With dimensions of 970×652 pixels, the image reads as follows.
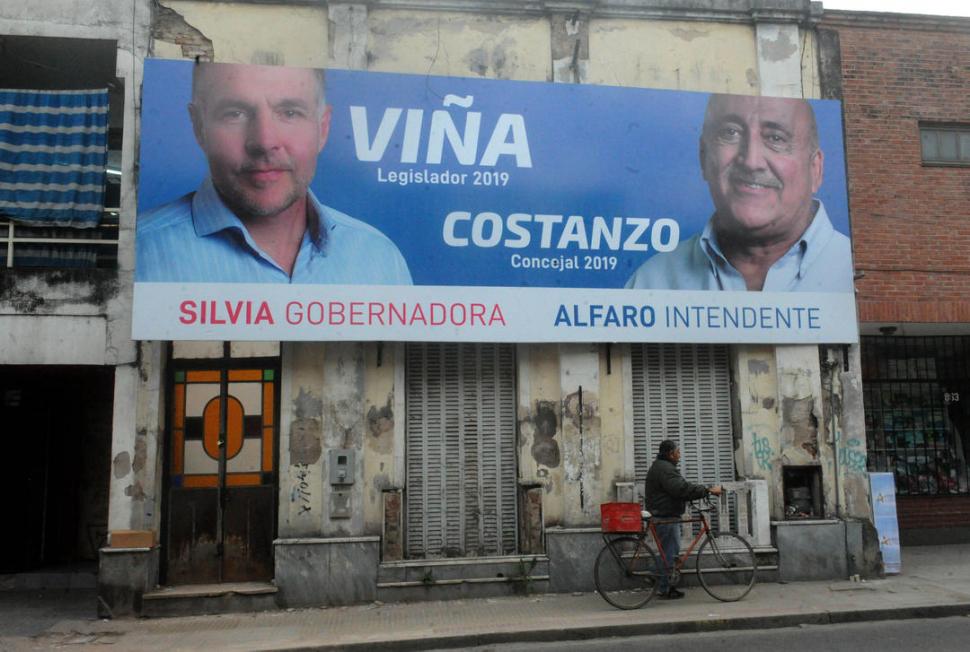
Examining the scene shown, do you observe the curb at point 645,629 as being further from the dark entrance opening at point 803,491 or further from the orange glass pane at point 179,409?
the orange glass pane at point 179,409

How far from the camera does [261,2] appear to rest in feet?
32.8

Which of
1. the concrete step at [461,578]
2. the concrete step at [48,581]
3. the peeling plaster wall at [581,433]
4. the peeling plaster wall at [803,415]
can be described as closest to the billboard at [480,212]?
the peeling plaster wall at [803,415]

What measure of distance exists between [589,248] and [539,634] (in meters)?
4.53

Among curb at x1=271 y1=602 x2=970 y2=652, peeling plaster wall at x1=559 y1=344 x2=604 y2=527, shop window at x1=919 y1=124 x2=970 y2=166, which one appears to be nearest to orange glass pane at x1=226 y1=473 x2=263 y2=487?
curb at x1=271 y1=602 x2=970 y2=652

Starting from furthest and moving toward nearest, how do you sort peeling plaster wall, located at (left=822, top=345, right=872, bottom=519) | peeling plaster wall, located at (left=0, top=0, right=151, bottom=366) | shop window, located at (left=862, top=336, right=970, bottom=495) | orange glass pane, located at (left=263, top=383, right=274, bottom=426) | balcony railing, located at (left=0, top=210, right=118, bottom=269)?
shop window, located at (left=862, top=336, right=970, bottom=495), peeling plaster wall, located at (left=822, top=345, right=872, bottom=519), balcony railing, located at (left=0, top=210, right=118, bottom=269), orange glass pane, located at (left=263, top=383, right=274, bottom=426), peeling plaster wall, located at (left=0, top=0, right=151, bottom=366)

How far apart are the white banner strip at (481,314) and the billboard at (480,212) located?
24 millimetres

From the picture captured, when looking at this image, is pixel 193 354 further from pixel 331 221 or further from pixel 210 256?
pixel 331 221

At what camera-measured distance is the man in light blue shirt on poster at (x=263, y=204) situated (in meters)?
9.27

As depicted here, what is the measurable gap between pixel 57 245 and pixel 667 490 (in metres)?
7.87

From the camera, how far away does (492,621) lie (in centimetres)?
824

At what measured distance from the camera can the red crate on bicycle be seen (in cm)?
874

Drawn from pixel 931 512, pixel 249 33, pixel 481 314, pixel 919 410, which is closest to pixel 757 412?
pixel 481 314

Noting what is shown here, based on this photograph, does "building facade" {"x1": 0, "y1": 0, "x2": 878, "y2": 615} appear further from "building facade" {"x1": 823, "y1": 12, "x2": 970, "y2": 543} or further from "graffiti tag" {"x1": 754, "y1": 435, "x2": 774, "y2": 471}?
"building facade" {"x1": 823, "y1": 12, "x2": 970, "y2": 543}

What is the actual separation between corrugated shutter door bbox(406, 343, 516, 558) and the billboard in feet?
2.28
